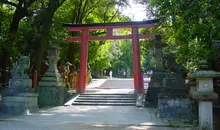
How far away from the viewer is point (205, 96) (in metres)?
6.27

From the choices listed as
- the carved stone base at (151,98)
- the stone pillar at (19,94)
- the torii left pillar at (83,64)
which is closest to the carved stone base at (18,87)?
the stone pillar at (19,94)

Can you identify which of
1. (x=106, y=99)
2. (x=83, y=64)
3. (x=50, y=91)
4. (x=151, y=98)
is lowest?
(x=106, y=99)

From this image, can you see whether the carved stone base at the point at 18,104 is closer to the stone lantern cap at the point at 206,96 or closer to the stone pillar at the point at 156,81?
the stone pillar at the point at 156,81

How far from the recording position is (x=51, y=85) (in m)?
11.9

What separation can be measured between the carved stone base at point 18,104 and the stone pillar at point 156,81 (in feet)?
18.4

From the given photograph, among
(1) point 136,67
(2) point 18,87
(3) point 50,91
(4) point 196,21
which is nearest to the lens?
(4) point 196,21

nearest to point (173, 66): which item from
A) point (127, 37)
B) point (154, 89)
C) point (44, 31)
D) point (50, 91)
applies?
point (154, 89)

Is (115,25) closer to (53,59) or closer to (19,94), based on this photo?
(53,59)

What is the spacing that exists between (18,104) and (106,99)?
4.89 m

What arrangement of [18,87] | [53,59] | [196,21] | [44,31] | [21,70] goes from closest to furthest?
[196,21]
[18,87]
[21,70]
[44,31]
[53,59]

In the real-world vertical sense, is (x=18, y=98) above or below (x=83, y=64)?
below

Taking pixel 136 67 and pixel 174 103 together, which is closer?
pixel 174 103

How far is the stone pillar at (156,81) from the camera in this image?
37.7ft

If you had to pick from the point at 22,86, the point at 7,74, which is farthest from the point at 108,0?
the point at 22,86
